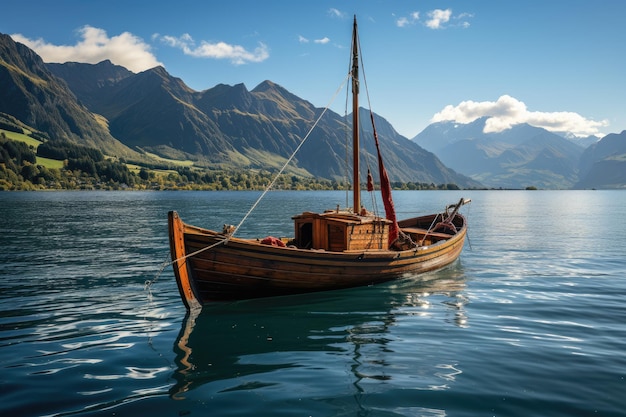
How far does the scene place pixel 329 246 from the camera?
21312 mm

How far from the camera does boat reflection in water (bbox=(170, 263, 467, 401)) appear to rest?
10977mm

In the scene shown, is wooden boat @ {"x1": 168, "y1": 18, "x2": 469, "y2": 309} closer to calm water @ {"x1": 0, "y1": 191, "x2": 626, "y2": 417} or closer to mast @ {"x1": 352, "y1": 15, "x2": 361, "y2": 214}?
mast @ {"x1": 352, "y1": 15, "x2": 361, "y2": 214}

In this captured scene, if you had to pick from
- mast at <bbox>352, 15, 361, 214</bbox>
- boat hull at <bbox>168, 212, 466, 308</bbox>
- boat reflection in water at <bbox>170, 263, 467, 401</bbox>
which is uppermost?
mast at <bbox>352, 15, 361, 214</bbox>

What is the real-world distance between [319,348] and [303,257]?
5.52m

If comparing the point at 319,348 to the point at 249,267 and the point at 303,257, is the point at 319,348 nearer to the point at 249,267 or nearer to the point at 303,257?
the point at 249,267

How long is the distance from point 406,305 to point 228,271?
804 cm

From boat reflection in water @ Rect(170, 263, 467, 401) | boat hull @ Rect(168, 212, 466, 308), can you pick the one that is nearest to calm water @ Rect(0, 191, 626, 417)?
boat reflection in water @ Rect(170, 263, 467, 401)

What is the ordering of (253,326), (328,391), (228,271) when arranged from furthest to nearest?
(228,271) < (253,326) < (328,391)

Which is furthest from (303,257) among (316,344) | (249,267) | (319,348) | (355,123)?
(355,123)

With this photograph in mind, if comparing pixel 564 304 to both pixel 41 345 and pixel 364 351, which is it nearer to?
pixel 364 351

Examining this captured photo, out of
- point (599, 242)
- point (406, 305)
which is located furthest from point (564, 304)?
point (599, 242)

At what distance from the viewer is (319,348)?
13.6 m

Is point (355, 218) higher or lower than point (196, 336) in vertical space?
higher

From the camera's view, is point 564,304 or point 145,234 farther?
point 145,234
